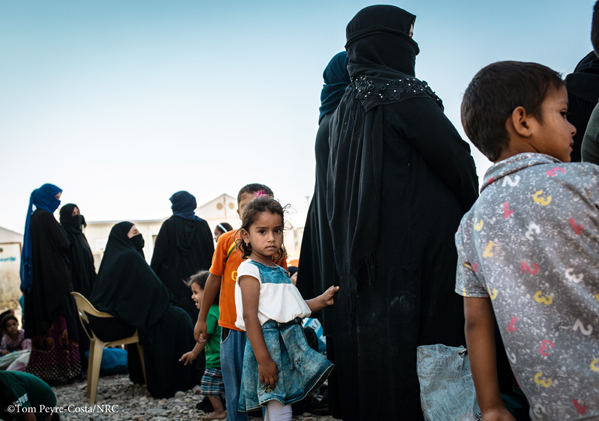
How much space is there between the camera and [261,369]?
1.97 metres

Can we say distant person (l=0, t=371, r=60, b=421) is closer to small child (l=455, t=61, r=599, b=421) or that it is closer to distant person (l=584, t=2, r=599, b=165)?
small child (l=455, t=61, r=599, b=421)

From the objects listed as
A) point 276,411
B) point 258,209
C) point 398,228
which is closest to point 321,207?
point 258,209

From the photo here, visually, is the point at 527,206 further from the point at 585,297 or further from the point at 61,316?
the point at 61,316

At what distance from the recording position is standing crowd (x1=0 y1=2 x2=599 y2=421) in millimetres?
1071

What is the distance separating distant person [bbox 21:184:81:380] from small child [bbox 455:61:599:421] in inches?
201

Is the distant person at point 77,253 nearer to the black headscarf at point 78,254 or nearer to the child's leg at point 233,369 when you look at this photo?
the black headscarf at point 78,254

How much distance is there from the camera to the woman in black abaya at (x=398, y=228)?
5.94ft

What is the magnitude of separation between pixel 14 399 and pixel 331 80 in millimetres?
2650

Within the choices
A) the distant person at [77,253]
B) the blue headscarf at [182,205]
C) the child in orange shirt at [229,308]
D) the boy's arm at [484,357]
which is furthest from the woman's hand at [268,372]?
the distant person at [77,253]

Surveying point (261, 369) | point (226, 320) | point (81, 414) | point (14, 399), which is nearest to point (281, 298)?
point (261, 369)

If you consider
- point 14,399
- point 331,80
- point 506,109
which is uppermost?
point 331,80

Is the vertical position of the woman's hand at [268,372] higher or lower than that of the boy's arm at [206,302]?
lower

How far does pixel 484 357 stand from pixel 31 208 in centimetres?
572

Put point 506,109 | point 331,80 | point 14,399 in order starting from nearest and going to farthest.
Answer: point 506,109 → point 331,80 → point 14,399
